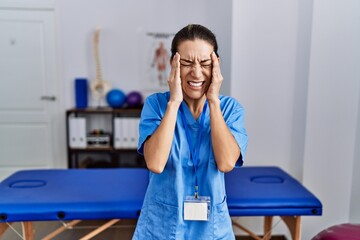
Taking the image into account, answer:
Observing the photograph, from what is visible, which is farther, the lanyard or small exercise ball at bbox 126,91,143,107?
small exercise ball at bbox 126,91,143,107

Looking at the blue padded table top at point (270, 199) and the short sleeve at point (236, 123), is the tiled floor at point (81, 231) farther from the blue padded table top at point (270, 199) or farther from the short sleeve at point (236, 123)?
the short sleeve at point (236, 123)

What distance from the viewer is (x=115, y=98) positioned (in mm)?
3641

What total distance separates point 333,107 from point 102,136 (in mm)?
2440

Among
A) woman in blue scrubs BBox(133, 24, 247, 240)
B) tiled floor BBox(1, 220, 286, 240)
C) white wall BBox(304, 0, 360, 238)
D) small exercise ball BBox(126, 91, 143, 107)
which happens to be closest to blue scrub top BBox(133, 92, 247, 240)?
woman in blue scrubs BBox(133, 24, 247, 240)

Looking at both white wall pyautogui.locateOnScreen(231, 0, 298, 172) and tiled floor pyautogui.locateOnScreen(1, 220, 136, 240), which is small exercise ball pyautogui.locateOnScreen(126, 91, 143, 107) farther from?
white wall pyautogui.locateOnScreen(231, 0, 298, 172)

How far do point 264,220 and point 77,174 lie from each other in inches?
54.4

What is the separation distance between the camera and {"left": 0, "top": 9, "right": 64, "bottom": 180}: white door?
372cm

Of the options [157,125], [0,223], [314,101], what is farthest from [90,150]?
[157,125]

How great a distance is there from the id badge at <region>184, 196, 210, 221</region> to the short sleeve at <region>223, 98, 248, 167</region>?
17cm

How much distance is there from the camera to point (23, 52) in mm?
3779

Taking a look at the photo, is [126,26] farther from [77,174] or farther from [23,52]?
[77,174]

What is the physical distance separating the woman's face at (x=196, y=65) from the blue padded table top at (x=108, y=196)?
0.91 meters

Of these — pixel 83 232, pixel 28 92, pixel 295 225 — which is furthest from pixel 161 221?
pixel 28 92

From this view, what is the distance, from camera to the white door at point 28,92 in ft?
12.2
